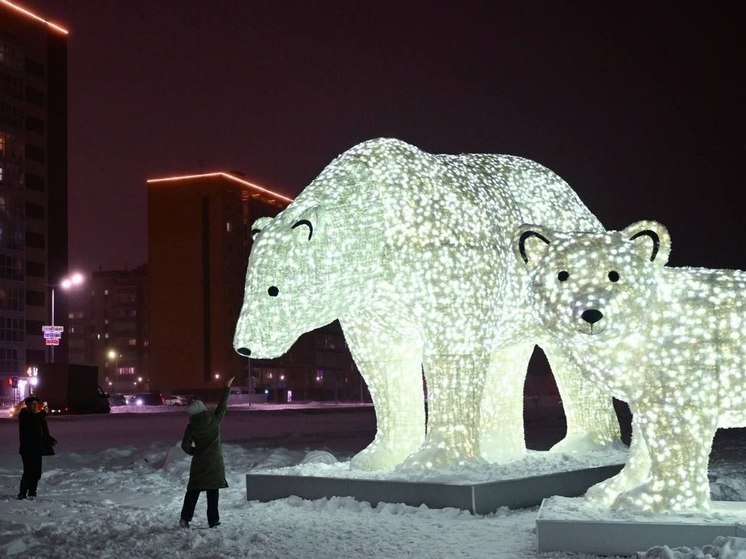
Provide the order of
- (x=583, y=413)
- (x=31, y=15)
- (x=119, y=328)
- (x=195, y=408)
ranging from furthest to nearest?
(x=119, y=328) → (x=31, y=15) → (x=583, y=413) → (x=195, y=408)

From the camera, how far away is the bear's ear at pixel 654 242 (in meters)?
6.94

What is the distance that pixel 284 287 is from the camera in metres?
8.63

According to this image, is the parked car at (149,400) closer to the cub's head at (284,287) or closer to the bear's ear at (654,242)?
the cub's head at (284,287)

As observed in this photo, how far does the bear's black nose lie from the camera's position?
261 inches

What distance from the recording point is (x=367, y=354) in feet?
33.2

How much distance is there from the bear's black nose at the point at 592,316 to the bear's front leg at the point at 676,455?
32.4 inches

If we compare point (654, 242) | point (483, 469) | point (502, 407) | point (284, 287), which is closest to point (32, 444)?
point (284, 287)

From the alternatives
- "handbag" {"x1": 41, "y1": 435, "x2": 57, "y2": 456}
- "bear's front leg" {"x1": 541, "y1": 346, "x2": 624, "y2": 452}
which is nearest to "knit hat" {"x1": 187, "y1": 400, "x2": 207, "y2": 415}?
"handbag" {"x1": 41, "y1": 435, "x2": 57, "y2": 456}

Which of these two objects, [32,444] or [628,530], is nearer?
[628,530]

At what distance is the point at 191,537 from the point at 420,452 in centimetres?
280

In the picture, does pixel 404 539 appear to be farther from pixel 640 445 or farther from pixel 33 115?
pixel 33 115

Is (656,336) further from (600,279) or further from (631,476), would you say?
(631,476)

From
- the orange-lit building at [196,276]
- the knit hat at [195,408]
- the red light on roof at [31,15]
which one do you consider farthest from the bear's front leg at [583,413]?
the orange-lit building at [196,276]

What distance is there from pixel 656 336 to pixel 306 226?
11.3 feet
